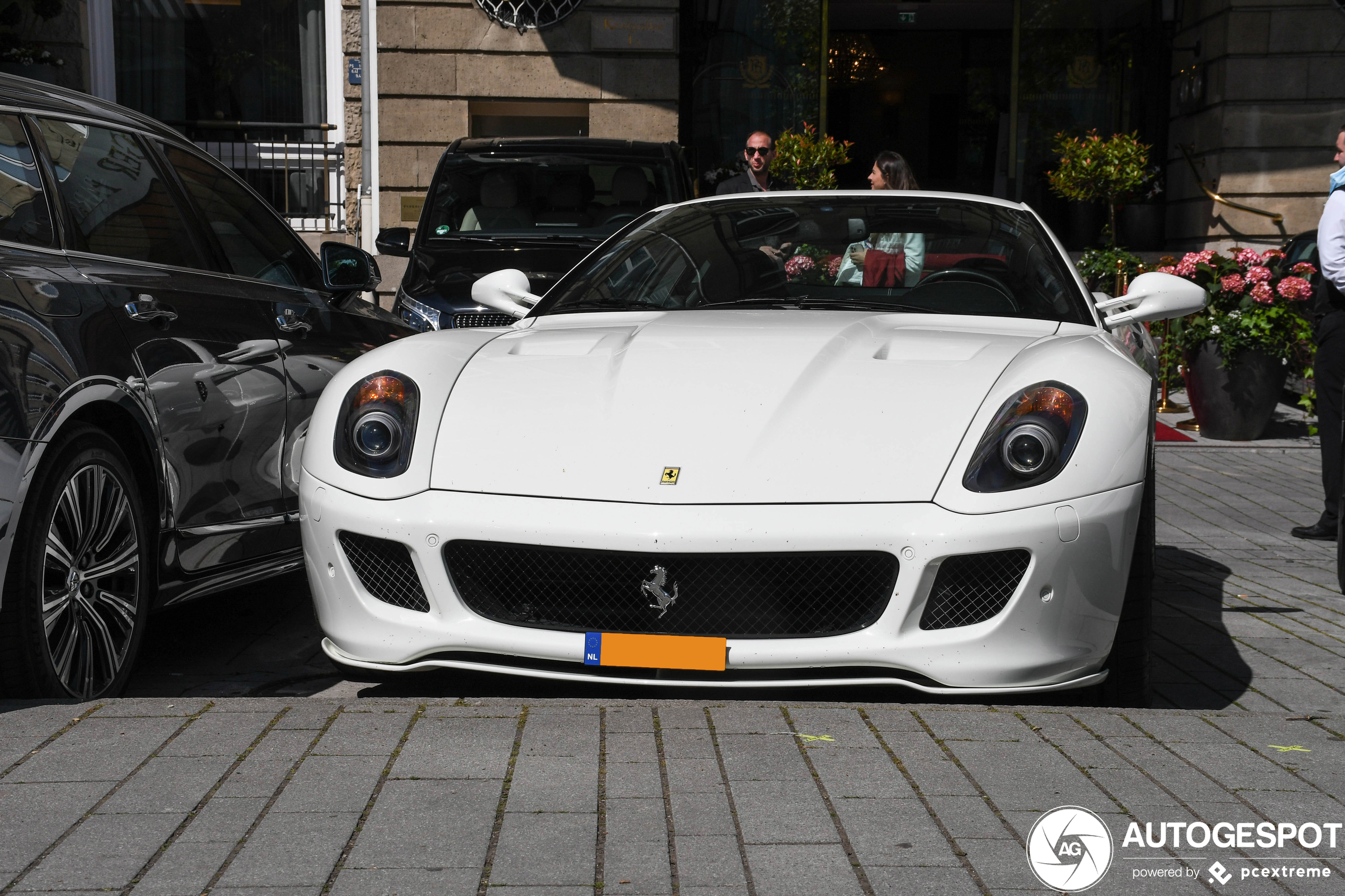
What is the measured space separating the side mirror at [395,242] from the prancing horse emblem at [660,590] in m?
6.04

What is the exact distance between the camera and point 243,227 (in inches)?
190

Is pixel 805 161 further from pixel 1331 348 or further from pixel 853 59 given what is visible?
pixel 1331 348

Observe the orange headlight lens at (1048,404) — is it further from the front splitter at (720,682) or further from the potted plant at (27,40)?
the potted plant at (27,40)

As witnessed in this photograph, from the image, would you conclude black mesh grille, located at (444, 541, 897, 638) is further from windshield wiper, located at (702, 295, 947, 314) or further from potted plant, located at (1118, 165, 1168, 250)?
potted plant, located at (1118, 165, 1168, 250)

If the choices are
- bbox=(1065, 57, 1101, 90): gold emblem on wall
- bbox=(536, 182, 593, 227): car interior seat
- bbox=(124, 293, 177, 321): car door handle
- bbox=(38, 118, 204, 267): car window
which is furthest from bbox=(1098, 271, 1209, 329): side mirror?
bbox=(1065, 57, 1101, 90): gold emblem on wall

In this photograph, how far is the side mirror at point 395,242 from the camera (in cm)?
880

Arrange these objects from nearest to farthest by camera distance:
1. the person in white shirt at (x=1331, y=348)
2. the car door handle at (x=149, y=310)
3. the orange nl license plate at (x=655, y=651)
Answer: the orange nl license plate at (x=655, y=651) < the car door handle at (x=149, y=310) < the person in white shirt at (x=1331, y=348)

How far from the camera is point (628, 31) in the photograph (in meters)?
15.4

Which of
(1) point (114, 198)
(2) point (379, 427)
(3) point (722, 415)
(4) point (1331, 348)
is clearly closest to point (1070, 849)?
(3) point (722, 415)

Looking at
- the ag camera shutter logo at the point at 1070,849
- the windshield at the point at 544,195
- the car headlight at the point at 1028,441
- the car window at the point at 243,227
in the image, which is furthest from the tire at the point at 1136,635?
the windshield at the point at 544,195

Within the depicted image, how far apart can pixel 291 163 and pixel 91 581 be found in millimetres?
12566

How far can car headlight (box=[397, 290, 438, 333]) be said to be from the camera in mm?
7938

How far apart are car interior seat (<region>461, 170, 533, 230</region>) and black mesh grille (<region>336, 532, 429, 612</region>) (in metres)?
5.95

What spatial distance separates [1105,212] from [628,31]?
233 inches
